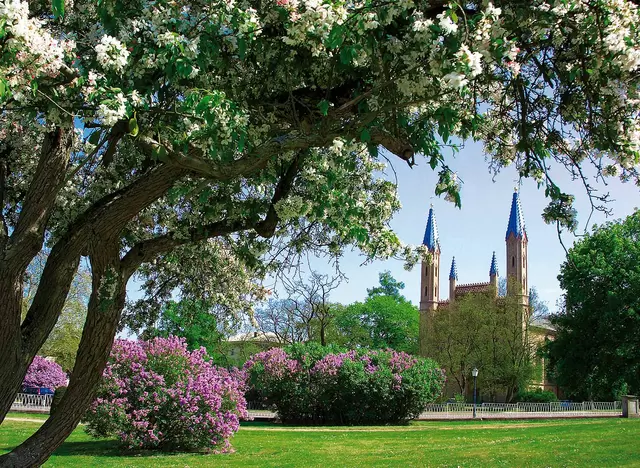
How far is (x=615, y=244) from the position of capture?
37625mm

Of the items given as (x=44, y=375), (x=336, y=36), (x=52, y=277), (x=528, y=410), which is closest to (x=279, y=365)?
(x=44, y=375)

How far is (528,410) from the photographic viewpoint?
39062 millimetres

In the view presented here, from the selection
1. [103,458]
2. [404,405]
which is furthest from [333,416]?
[103,458]

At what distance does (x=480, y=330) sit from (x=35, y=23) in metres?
49.1

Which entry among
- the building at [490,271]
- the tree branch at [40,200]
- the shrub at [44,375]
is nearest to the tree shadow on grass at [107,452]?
the tree branch at [40,200]

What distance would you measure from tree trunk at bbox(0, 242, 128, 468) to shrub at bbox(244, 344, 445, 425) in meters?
20.9

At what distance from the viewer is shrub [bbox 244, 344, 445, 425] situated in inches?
1048

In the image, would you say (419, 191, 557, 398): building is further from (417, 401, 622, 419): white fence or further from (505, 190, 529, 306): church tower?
(417, 401, 622, 419): white fence

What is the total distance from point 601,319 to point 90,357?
3445 cm

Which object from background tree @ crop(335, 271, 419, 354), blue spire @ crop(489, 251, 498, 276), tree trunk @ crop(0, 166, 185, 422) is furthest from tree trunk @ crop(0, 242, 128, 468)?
blue spire @ crop(489, 251, 498, 276)

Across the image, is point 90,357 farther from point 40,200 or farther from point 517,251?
point 517,251

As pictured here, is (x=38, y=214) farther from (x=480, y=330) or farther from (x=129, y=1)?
(x=480, y=330)

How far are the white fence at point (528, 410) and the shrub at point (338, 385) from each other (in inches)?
198

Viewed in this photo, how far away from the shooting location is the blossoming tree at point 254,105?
3625 millimetres
